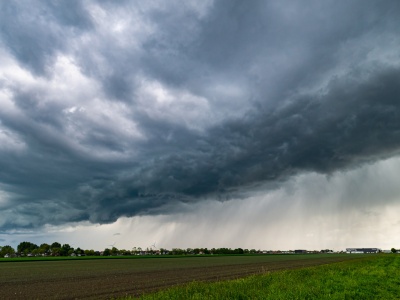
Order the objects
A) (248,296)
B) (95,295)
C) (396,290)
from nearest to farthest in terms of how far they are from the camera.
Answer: (248,296) → (396,290) → (95,295)

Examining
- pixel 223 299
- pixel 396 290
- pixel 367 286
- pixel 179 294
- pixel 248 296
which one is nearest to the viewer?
pixel 223 299

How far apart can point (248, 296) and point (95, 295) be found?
1576 centimetres

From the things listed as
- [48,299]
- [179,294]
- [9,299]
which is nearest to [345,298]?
[179,294]

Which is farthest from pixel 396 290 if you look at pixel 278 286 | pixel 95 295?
pixel 95 295

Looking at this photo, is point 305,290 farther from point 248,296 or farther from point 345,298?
point 248,296

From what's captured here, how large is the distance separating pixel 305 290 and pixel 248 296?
4873 millimetres

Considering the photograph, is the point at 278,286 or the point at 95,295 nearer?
the point at 278,286

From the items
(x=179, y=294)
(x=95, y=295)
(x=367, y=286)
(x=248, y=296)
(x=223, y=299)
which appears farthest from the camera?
(x=95, y=295)

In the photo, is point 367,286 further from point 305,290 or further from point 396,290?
point 305,290

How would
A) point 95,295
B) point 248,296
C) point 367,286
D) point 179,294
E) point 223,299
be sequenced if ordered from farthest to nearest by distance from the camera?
point 95,295 < point 367,286 < point 179,294 < point 248,296 < point 223,299

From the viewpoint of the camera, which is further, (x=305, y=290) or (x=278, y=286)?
Answer: (x=278, y=286)

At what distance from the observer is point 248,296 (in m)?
22.2

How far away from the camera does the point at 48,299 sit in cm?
2756

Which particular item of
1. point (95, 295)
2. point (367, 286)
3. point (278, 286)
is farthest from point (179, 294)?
point (367, 286)
